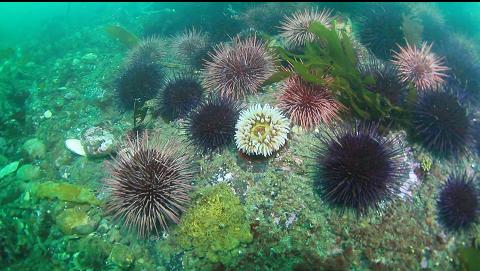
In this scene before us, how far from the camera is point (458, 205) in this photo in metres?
4.81

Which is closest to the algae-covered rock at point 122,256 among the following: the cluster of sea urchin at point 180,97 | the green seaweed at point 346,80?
the cluster of sea urchin at point 180,97

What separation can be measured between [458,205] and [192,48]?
20.9 ft

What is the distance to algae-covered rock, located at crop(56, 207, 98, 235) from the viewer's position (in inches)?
213

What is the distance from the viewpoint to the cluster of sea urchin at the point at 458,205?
4781mm

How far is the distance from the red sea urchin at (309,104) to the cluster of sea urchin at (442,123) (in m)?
1.29

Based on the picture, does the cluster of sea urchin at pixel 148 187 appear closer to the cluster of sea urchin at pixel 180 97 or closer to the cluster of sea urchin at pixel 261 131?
the cluster of sea urchin at pixel 261 131

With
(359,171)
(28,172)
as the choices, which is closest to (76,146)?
(28,172)

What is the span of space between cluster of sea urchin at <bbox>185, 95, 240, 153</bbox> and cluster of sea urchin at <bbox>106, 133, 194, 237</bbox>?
0.62 metres

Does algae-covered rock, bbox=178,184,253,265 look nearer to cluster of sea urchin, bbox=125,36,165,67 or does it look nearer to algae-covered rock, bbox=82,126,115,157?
algae-covered rock, bbox=82,126,115,157

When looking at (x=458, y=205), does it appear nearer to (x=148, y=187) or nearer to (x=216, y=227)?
(x=216, y=227)

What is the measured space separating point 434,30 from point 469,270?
8.62 m

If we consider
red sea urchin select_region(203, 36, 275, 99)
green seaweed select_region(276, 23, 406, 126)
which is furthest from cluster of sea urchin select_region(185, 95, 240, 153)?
green seaweed select_region(276, 23, 406, 126)

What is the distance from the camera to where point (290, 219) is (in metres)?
4.85

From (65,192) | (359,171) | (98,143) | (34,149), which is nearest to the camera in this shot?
(359,171)
